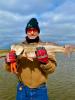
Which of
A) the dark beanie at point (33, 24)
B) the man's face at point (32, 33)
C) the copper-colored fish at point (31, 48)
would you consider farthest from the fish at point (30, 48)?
the dark beanie at point (33, 24)

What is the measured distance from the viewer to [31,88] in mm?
7383

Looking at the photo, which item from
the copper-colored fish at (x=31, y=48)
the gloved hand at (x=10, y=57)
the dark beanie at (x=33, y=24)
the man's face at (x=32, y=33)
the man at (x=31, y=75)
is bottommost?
the man at (x=31, y=75)

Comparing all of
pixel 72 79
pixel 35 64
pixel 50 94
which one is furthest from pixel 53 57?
pixel 72 79

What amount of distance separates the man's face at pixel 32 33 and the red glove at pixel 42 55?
386 mm

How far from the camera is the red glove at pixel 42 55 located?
272 inches

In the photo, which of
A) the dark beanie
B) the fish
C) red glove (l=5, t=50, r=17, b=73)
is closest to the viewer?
red glove (l=5, t=50, r=17, b=73)

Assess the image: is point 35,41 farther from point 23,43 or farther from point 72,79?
point 72,79

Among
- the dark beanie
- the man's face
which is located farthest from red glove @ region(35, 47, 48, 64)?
the dark beanie

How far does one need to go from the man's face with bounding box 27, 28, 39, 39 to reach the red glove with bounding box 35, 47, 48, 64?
0.39 metres

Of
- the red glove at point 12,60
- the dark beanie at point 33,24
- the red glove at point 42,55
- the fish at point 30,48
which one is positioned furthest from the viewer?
the dark beanie at point 33,24

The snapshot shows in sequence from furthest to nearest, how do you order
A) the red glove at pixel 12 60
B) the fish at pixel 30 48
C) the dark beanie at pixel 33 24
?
the dark beanie at pixel 33 24
the fish at pixel 30 48
the red glove at pixel 12 60

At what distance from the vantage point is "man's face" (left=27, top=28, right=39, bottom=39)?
7346mm

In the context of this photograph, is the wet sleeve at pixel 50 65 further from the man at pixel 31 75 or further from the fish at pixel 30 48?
the fish at pixel 30 48

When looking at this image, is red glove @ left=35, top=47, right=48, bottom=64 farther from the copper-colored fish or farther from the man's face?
the man's face
